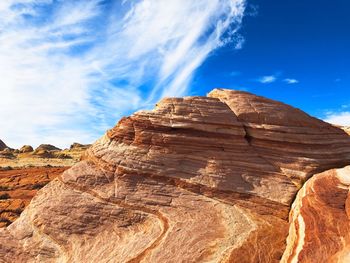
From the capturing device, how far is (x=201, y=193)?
1350 cm

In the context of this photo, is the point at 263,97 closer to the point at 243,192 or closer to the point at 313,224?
the point at 243,192

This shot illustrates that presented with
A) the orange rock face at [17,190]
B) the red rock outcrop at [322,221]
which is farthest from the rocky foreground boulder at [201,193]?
the orange rock face at [17,190]

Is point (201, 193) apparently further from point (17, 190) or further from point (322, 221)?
point (17, 190)

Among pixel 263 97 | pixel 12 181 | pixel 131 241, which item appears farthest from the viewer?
pixel 12 181

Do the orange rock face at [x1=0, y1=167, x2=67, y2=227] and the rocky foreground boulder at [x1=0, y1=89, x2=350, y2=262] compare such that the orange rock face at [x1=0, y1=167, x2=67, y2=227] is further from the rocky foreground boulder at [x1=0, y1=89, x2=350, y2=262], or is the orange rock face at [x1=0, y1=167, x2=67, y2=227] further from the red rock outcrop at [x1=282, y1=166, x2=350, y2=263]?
the red rock outcrop at [x1=282, y1=166, x2=350, y2=263]

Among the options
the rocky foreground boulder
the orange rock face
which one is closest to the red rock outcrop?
the rocky foreground boulder

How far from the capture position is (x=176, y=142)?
1480 centimetres

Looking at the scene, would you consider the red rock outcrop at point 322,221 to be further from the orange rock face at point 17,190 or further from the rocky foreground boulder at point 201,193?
the orange rock face at point 17,190

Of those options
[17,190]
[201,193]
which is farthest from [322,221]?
[17,190]

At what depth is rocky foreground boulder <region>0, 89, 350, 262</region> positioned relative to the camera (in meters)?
11.3

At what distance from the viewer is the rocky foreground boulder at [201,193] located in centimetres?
1129

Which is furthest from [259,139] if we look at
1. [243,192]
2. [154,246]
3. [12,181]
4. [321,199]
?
[12,181]

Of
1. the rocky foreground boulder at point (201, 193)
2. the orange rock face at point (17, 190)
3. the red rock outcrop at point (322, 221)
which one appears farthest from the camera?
the orange rock face at point (17, 190)

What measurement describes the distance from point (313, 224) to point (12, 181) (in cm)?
3027
